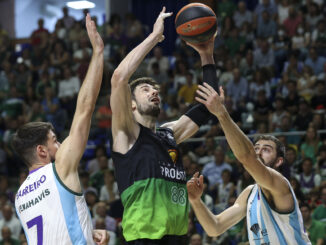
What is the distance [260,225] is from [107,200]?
267 inches

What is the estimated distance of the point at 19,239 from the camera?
1125cm

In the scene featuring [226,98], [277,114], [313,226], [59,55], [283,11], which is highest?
[283,11]

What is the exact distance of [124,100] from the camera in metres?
4.71

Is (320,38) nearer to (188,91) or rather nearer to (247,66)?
(247,66)

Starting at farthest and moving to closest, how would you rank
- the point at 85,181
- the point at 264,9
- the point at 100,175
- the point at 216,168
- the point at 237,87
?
the point at 264,9, the point at 237,87, the point at 100,175, the point at 85,181, the point at 216,168

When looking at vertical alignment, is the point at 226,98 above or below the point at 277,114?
above

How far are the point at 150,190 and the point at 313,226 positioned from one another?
5074 millimetres

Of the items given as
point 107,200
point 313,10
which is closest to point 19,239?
point 107,200

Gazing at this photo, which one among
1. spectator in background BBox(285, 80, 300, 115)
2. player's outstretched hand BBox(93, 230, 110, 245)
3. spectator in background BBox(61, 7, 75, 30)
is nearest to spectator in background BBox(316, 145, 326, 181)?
spectator in background BBox(285, 80, 300, 115)

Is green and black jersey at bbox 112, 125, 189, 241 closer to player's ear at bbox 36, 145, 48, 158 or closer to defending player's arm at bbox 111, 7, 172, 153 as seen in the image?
defending player's arm at bbox 111, 7, 172, 153

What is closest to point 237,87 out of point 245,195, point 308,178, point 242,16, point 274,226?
point 242,16

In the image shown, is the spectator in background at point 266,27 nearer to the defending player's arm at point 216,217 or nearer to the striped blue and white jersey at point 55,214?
the defending player's arm at point 216,217

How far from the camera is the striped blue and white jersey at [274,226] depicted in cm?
508

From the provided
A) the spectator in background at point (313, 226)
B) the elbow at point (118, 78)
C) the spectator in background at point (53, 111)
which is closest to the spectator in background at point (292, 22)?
the spectator in background at point (53, 111)
